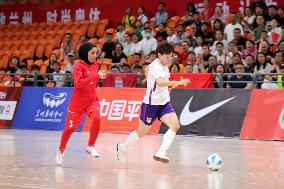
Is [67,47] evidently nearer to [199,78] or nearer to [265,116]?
[199,78]

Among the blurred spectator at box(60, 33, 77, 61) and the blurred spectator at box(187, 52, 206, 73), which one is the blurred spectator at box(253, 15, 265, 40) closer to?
the blurred spectator at box(187, 52, 206, 73)

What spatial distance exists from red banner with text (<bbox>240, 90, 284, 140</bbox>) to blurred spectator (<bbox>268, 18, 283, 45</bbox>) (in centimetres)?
332

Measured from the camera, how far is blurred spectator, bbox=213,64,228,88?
21328 mm

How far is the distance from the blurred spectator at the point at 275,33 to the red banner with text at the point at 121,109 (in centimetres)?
436

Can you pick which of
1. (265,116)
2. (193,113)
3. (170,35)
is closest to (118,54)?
(170,35)

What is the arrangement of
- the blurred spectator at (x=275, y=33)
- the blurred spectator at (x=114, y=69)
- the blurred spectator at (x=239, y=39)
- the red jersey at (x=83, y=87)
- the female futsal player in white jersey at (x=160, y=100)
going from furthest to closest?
the blurred spectator at (x=114, y=69), the blurred spectator at (x=239, y=39), the blurred spectator at (x=275, y=33), the red jersey at (x=83, y=87), the female futsal player in white jersey at (x=160, y=100)

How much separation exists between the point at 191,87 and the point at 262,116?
2.74 meters

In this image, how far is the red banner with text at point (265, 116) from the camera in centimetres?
1972

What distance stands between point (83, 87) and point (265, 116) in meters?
7.89

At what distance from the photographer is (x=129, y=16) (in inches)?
1118

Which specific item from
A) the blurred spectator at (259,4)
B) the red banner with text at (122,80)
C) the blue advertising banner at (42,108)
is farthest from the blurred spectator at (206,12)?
the blue advertising banner at (42,108)

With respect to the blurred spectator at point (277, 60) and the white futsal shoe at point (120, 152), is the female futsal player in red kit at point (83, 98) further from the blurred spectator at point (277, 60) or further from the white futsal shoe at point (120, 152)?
the blurred spectator at point (277, 60)

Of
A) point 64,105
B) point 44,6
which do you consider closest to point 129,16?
point 64,105

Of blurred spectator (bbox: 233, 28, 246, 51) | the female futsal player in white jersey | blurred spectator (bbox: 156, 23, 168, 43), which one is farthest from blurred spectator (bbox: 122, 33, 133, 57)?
the female futsal player in white jersey
